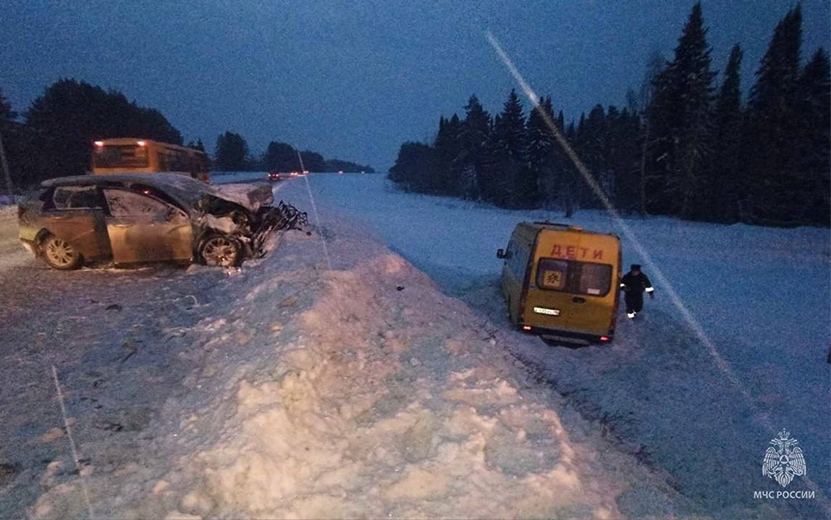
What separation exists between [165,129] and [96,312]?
7416cm

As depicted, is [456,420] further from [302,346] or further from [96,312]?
[96,312]

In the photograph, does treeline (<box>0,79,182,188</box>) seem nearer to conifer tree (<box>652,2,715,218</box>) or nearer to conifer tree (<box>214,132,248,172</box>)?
conifer tree (<box>214,132,248,172</box>)

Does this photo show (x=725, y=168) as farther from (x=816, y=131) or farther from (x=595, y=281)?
(x=595, y=281)

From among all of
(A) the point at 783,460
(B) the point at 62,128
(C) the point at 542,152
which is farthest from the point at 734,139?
(B) the point at 62,128

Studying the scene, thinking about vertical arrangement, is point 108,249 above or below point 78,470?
above

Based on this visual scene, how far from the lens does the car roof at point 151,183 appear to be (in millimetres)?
8117

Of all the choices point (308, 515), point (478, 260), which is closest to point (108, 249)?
point (308, 515)

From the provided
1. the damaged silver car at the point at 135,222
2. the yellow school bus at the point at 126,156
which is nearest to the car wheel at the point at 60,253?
the damaged silver car at the point at 135,222

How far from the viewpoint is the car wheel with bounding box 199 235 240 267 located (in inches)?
327

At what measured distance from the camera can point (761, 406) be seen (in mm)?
7305

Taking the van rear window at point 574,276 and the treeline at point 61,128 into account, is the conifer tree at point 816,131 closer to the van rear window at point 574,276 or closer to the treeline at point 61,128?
the van rear window at point 574,276

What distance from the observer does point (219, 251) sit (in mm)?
8367

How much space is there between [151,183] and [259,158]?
147m

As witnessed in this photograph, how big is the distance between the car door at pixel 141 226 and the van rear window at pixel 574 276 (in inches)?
269
